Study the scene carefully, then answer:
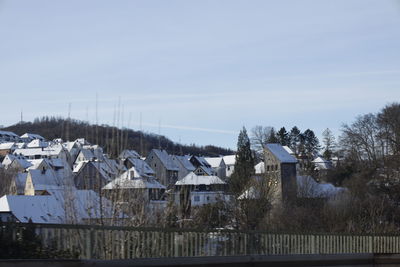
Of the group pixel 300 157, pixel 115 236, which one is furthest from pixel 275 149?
pixel 115 236

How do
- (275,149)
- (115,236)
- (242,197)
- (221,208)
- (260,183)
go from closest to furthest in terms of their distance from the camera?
(115,236) → (221,208) → (242,197) → (260,183) → (275,149)

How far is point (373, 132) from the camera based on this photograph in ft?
314

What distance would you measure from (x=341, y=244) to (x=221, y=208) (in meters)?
29.3

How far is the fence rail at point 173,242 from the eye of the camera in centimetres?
1010

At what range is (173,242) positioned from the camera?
11.4 meters

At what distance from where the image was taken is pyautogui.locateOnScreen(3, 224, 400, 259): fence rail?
10102 millimetres

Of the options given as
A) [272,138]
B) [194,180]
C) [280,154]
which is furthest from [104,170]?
[272,138]

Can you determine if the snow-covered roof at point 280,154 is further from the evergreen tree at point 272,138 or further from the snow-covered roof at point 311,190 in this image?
the snow-covered roof at point 311,190

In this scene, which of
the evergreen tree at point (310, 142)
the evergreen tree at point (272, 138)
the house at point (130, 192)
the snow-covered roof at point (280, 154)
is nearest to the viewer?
the house at point (130, 192)

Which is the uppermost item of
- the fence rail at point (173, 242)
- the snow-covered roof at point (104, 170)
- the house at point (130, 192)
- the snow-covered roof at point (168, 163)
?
the snow-covered roof at point (168, 163)

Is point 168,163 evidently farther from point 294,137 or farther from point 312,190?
point 294,137

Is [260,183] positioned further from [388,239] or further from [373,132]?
[373,132]

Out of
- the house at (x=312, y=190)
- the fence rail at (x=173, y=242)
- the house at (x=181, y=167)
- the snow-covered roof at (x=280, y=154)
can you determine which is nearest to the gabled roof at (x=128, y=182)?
the fence rail at (x=173, y=242)

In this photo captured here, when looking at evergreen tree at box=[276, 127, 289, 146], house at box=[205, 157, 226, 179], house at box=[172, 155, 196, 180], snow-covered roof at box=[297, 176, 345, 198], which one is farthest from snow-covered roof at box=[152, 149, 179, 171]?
house at box=[205, 157, 226, 179]
